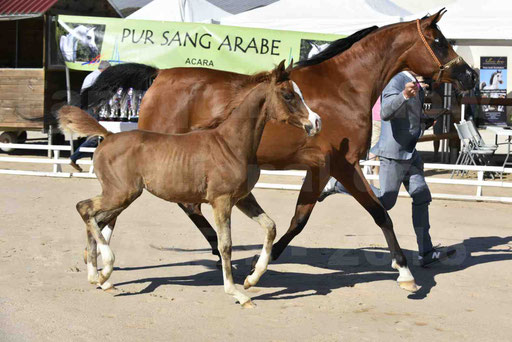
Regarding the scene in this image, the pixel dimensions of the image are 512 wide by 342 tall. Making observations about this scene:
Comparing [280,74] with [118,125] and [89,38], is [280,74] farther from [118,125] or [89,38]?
[89,38]

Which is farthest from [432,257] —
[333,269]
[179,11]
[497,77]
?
[497,77]

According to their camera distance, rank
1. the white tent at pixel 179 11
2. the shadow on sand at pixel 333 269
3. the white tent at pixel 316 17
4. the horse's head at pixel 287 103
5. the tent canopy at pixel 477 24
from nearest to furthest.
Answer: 1. the horse's head at pixel 287 103
2. the shadow on sand at pixel 333 269
3. the white tent at pixel 316 17
4. the tent canopy at pixel 477 24
5. the white tent at pixel 179 11

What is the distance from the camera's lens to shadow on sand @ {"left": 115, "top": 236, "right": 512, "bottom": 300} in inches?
234

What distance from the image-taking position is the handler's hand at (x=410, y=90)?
5.94 m

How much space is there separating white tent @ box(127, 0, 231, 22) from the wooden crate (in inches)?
150

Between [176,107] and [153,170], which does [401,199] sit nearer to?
[176,107]

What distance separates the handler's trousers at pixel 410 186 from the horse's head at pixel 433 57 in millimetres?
733

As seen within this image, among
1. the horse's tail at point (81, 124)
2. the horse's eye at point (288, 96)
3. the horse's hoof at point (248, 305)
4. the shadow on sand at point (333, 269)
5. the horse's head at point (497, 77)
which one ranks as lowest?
the shadow on sand at point (333, 269)

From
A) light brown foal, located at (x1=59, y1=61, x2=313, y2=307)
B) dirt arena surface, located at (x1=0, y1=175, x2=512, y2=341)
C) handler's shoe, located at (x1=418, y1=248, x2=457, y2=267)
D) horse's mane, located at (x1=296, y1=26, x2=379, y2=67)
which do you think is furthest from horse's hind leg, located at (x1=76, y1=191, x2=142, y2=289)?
handler's shoe, located at (x1=418, y1=248, x2=457, y2=267)

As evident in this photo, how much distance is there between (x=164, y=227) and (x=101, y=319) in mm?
3574

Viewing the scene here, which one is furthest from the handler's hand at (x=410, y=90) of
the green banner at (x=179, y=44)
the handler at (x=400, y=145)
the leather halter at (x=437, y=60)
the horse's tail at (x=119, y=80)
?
the green banner at (x=179, y=44)

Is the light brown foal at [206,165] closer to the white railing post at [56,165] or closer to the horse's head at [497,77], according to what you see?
the white railing post at [56,165]

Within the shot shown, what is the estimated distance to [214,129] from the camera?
18.1 feet

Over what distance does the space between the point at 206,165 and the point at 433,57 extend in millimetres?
2301
